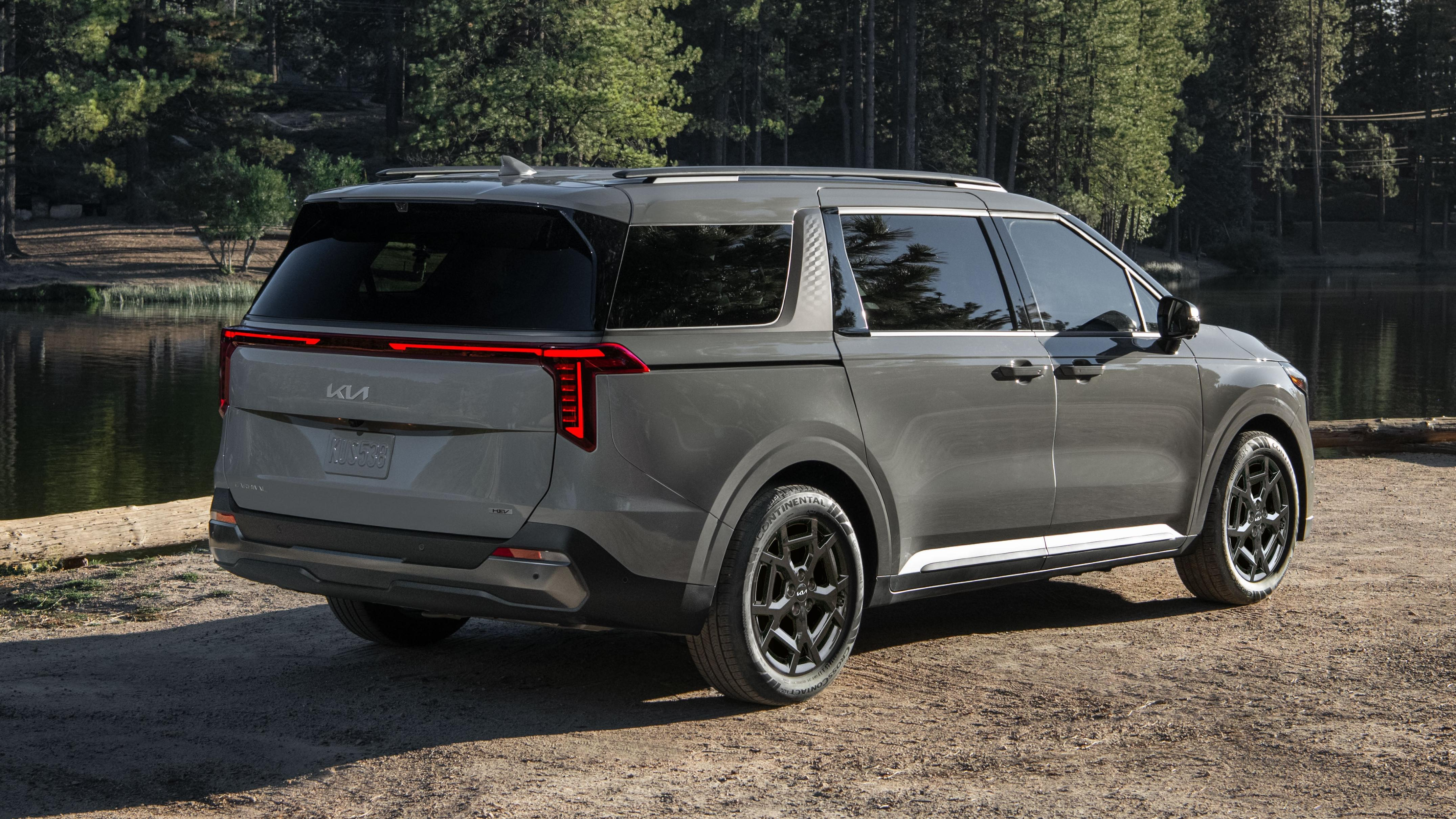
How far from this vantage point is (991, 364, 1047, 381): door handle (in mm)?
6547

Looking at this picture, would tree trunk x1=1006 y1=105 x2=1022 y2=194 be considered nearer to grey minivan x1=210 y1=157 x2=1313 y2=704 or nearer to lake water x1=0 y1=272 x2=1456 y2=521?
lake water x1=0 y1=272 x2=1456 y2=521

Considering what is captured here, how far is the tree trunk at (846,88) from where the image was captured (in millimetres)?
80312

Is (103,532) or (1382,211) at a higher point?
(1382,211)

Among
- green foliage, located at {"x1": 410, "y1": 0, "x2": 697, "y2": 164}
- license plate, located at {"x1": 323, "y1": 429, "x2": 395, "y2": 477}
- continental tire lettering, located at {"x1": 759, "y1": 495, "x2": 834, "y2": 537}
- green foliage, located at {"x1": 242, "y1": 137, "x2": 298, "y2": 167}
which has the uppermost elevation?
green foliage, located at {"x1": 410, "y1": 0, "x2": 697, "y2": 164}

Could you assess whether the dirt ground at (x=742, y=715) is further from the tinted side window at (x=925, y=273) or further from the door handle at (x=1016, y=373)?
the tinted side window at (x=925, y=273)

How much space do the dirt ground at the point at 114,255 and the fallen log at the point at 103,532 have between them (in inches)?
1678

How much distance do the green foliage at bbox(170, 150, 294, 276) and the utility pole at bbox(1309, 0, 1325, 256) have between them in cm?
6502

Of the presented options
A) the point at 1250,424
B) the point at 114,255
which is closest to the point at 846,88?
the point at 114,255

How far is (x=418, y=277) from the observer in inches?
216

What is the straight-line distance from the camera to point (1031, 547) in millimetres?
6781

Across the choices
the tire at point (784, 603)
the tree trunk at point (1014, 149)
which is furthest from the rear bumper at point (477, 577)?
the tree trunk at point (1014, 149)

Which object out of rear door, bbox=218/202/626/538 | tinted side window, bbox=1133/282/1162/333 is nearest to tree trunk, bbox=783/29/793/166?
tinted side window, bbox=1133/282/1162/333

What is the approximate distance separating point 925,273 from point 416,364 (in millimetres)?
2188

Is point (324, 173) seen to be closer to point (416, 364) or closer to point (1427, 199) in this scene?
point (416, 364)
